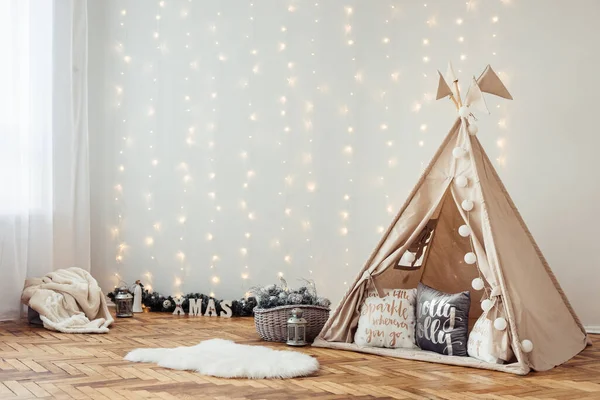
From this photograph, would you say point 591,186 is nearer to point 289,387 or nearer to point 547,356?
point 547,356

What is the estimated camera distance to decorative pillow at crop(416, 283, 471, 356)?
135 inches

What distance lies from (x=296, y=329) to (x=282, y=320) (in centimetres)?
12

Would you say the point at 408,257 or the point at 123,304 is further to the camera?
the point at 123,304

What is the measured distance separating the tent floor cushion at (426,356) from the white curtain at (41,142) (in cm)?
202

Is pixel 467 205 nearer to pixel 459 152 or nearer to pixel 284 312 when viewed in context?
pixel 459 152

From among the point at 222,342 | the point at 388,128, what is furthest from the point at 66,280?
the point at 388,128

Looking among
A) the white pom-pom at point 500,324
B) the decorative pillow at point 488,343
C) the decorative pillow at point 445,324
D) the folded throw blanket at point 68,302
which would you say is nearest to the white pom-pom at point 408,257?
the decorative pillow at point 445,324

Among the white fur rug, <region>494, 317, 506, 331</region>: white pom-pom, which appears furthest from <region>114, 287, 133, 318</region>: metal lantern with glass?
<region>494, 317, 506, 331</region>: white pom-pom

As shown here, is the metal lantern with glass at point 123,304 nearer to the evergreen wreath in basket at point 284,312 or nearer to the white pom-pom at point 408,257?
the evergreen wreath in basket at point 284,312

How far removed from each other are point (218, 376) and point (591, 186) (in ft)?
7.98

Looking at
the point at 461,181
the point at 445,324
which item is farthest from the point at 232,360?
the point at 461,181

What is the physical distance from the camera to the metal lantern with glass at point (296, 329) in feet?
12.2

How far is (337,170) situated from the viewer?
4809 mm

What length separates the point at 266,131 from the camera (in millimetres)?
5008
